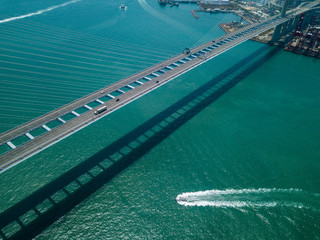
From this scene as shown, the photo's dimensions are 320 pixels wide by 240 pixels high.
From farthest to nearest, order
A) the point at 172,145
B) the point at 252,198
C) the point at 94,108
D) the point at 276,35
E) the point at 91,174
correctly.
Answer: the point at 276,35 → the point at 172,145 → the point at 94,108 → the point at 91,174 → the point at 252,198

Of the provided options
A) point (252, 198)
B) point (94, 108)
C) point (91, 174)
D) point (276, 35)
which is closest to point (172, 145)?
→ point (91, 174)

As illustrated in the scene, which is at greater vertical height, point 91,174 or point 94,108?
point 94,108

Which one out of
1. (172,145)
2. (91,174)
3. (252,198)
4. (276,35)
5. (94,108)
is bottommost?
(91,174)

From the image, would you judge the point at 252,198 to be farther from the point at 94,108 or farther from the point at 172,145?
the point at 94,108

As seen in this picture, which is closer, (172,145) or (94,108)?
(94,108)

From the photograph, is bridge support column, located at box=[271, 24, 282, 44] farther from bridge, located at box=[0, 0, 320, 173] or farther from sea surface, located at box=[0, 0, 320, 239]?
bridge, located at box=[0, 0, 320, 173]

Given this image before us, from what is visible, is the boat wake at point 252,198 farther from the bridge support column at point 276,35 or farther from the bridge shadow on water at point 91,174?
the bridge support column at point 276,35

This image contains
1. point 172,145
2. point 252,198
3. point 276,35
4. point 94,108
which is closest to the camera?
point 252,198
